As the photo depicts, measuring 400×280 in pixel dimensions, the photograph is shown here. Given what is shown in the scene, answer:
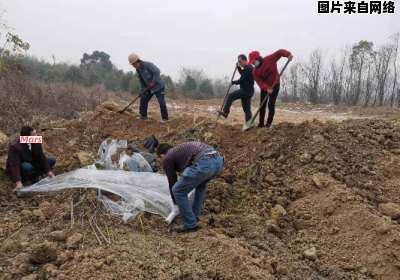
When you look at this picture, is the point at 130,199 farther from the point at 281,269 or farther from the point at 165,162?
the point at 281,269

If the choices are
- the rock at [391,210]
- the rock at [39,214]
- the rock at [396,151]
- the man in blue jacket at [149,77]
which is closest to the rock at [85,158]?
the rock at [39,214]

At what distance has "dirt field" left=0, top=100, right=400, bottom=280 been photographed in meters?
3.43

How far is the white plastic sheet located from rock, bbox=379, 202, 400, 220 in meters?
2.19

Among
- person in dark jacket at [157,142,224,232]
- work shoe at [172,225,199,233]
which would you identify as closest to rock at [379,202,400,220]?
person in dark jacket at [157,142,224,232]

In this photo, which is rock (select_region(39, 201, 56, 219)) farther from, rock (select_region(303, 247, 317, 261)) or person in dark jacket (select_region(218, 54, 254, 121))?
person in dark jacket (select_region(218, 54, 254, 121))

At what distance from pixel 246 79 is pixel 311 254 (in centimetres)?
313

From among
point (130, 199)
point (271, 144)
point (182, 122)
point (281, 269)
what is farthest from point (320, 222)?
point (182, 122)

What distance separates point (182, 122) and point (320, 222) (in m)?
3.46

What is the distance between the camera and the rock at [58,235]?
12.1 ft

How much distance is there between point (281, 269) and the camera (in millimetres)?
3512

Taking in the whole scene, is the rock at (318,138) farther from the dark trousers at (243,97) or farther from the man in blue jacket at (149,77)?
the man in blue jacket at (149,77)

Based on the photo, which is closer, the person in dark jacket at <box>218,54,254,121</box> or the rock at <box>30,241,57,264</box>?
the rock at <box>30,241,57,264</box>

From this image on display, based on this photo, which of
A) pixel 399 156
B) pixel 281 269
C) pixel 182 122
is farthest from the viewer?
pixel 182 122

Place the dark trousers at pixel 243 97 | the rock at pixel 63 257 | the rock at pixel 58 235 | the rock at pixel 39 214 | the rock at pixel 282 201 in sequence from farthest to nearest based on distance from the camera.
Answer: the dark trousers at pixel 243 97 → the rock at pixel 282 201 → the rock at pixel 39 214 → the rock at pixel 58 235 → the rock at pixel 63 257
